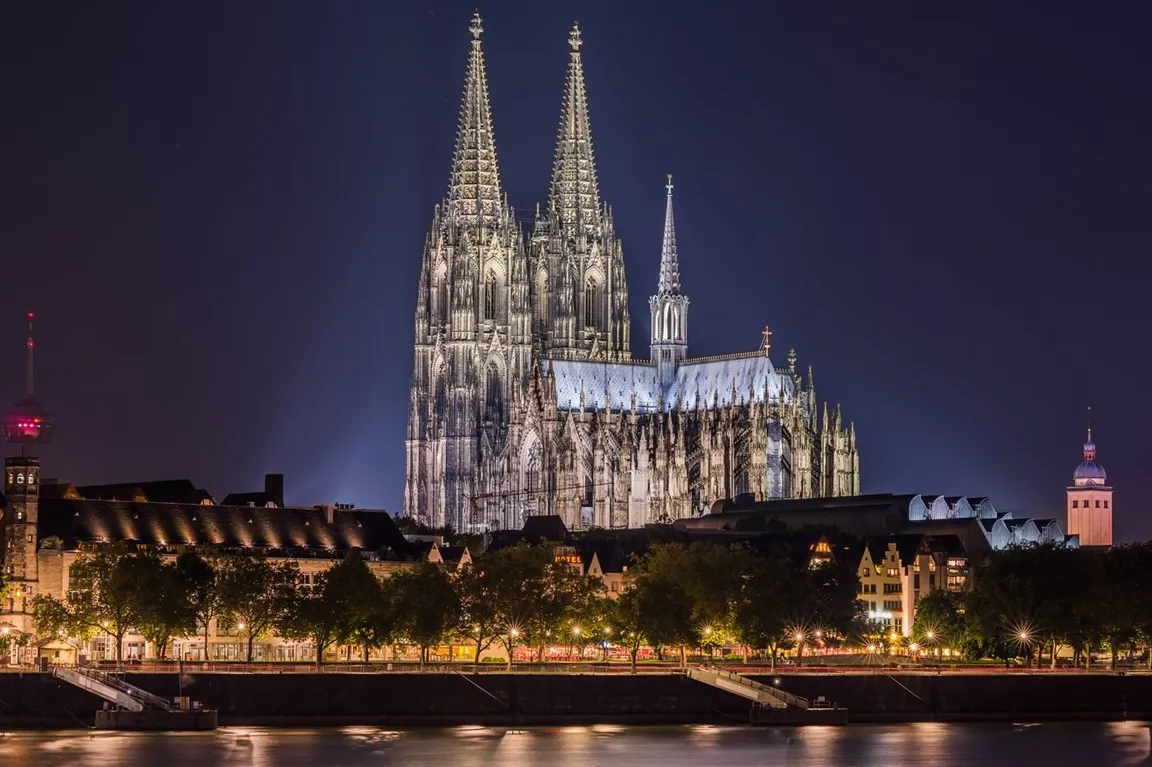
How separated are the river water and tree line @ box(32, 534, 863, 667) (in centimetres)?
1702

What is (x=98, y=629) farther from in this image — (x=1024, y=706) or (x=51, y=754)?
(x=1024, y=706)

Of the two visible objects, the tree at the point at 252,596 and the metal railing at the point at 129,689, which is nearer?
the metal railing at the point at 129,689

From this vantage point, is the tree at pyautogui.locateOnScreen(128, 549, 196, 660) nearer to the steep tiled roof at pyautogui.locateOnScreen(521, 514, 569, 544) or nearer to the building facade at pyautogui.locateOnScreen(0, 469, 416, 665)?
the building facade at pyautogui.locateOnScreen(0, 469, 416, 665)

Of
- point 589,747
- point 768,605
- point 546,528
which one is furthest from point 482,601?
point 546,528

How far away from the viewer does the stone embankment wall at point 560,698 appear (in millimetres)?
113812

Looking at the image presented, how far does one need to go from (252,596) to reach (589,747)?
29.2m

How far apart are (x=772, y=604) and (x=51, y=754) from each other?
5029 cm

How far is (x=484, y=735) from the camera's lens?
112m

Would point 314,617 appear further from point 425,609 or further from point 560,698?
point 560,698

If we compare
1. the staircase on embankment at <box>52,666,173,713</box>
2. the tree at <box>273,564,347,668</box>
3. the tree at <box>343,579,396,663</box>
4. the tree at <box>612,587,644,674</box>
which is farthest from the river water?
the tree at <box>612,587,644,674</box>

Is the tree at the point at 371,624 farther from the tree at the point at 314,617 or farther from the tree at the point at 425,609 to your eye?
the tree at the point at 314,617

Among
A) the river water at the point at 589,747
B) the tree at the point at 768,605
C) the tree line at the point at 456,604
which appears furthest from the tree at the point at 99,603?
the tree at the point at 768,605

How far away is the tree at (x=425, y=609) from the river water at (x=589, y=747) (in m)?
17.4

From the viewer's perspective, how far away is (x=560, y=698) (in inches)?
4680
